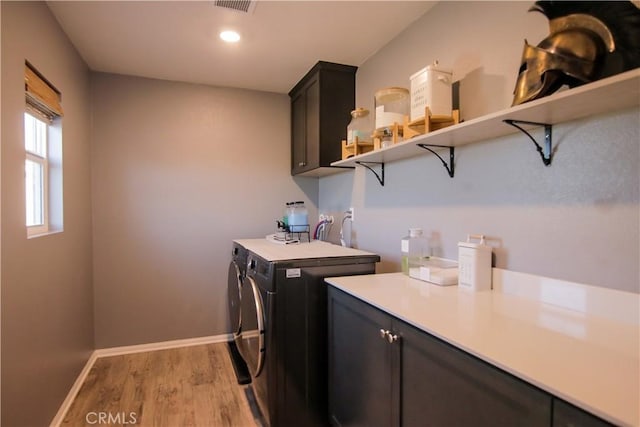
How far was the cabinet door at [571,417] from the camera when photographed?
63 centimetres

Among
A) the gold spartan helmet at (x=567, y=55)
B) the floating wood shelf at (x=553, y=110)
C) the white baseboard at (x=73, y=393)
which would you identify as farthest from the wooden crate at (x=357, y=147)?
the white baseboard at (x=73, y=393)

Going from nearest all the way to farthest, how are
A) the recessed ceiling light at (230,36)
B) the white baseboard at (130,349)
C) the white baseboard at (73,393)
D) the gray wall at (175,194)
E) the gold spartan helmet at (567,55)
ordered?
the gold spartan helmet at (567,55)
the white baseboard at (73,393)
the recessed ceiling light at (230,36)
the white baseboard at (130,349)
the gray wall at (175,194)

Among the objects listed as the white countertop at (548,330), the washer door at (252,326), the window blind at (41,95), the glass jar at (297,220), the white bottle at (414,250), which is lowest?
the washer door at (252,326)

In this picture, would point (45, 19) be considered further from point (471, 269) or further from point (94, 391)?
point (471, 269)

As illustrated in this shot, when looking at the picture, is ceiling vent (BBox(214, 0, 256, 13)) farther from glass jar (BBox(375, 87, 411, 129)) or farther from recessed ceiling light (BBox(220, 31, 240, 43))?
glass jar (BBox(375, 87, 411, 129))

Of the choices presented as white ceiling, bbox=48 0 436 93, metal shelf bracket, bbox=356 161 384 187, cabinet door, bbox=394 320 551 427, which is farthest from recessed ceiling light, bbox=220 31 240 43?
cabinet door, bbox=394 320 551 427

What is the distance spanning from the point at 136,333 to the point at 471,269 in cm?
280

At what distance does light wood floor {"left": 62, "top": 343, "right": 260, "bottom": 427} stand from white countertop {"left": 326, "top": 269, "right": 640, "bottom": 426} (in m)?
1.30

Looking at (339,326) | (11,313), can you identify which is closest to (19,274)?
(11,313)

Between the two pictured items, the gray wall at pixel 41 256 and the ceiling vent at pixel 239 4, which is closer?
the gray wall at pixel 41 256

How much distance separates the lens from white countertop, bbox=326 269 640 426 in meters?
0.68

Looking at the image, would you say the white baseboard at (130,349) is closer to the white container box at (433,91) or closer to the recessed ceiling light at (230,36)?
the recessed ceiling light at (230,36)

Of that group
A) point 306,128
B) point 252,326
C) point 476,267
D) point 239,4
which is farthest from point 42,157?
point 476,267

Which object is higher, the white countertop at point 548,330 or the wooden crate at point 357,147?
the wooden crate at point 357,147
